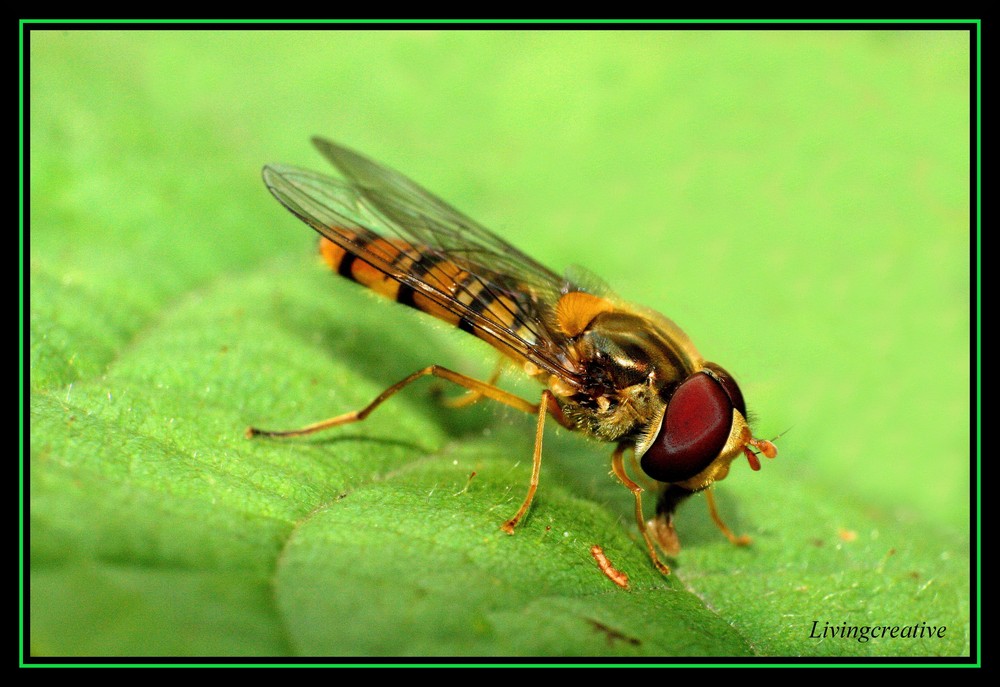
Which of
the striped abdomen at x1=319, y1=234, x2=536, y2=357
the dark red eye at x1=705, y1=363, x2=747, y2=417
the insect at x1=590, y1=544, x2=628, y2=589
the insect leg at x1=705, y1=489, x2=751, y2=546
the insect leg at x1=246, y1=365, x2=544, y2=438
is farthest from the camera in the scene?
the insect leg at x1=705, y1=489, x2=751, y2=546

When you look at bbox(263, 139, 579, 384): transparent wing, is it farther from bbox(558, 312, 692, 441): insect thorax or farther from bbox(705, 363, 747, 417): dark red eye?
bbox(705, 363, 747, 417): dark red eye

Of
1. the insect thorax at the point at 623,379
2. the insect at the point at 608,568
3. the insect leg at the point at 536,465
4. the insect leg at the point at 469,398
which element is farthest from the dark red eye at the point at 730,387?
the insect leg at the point at 469,398

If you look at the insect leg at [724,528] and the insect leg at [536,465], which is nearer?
the insect leg at [536,465]
